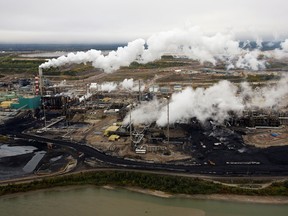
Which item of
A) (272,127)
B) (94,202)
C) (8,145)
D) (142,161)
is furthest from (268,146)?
(8,145)

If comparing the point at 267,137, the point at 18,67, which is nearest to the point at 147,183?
the point at 267,137

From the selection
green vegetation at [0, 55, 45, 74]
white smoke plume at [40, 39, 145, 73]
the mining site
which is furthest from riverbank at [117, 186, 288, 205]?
green vegetation at [0, 55, 45, 74]

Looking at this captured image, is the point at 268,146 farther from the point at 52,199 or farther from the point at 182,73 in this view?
the point at 182,73

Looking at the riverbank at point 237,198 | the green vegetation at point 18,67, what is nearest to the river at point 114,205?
the riverbank at point 237,198

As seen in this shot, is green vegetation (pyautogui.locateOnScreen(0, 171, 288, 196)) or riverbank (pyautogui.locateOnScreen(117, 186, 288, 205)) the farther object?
green vegetation (pyautogui.locateOnScreen(0, 171, 288, 196))

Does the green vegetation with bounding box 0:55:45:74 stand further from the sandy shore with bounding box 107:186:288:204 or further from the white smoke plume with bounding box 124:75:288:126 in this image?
the sandy shore with bounding box 107:186:288:204

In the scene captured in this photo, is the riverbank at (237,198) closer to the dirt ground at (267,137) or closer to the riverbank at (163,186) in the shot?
the riverbank at (163,186)

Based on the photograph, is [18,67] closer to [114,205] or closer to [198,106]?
[198,106]
